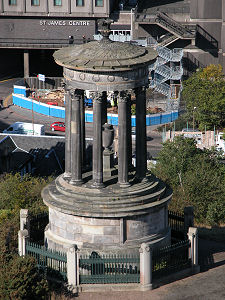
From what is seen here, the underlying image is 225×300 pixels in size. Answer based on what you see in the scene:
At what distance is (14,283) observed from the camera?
208ft

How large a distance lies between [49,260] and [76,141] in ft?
28.3

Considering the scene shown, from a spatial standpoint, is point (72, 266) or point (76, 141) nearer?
point (72, 266)

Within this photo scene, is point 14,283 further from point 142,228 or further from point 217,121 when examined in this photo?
point 217,121

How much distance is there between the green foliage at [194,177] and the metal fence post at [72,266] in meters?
19.5

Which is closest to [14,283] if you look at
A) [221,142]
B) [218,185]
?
[218,185]

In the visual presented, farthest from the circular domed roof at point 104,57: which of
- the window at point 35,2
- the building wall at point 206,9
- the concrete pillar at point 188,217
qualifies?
the window at point 35,2

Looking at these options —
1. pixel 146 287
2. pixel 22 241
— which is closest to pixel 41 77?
pixel 22 241

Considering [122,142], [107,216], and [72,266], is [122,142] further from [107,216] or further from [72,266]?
[72,266]

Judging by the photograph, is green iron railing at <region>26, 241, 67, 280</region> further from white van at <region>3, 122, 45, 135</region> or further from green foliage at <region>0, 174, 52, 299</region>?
white van at <region>3, 122, 45, 135</region>

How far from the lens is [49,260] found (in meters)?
67.9

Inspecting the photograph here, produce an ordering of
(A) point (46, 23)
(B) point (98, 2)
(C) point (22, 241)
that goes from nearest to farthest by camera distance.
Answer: (C) point (22, 241) < (B) point (98, 2) < (A) point (46, 23)

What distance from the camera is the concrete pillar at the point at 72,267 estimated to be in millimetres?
65625

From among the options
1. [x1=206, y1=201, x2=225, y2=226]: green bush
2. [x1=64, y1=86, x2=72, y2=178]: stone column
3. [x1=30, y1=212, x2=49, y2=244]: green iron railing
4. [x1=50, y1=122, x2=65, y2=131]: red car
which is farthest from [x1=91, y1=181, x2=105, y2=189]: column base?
[x1=50, y1=122, x2=65, y2=131]: red car

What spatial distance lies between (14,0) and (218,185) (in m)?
85.3
